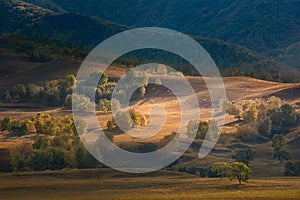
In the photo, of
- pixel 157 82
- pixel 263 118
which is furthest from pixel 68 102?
pixel 263 118

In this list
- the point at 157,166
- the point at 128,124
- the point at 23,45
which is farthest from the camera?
the point at 23,45

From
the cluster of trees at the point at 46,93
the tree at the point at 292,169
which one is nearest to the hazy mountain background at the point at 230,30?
the cluster of trees at the point at 46,93

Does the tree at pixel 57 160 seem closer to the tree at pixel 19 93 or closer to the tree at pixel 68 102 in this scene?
the tree at pixel 68 102

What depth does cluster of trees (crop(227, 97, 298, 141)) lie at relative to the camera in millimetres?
54906

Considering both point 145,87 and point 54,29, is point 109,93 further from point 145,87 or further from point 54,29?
point 54,29

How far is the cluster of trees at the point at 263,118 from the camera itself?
54.9 meters

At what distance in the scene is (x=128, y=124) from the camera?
56.5 m

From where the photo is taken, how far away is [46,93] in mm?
77125

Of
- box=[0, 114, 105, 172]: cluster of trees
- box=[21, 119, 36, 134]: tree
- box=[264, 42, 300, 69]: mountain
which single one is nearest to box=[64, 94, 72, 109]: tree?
box=[21, 119, 36, 134]: tree

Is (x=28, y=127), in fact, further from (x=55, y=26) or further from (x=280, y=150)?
(x=55, y=26)

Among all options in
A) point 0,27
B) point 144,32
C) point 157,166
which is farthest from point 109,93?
point 0,27

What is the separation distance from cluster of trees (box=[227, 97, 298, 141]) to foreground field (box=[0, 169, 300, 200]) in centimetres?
1569

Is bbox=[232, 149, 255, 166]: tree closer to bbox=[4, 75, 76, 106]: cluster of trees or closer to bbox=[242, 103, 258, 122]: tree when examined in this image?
bbox=[242, 103, 258, 122]: tree

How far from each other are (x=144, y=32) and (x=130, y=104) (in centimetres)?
7624
